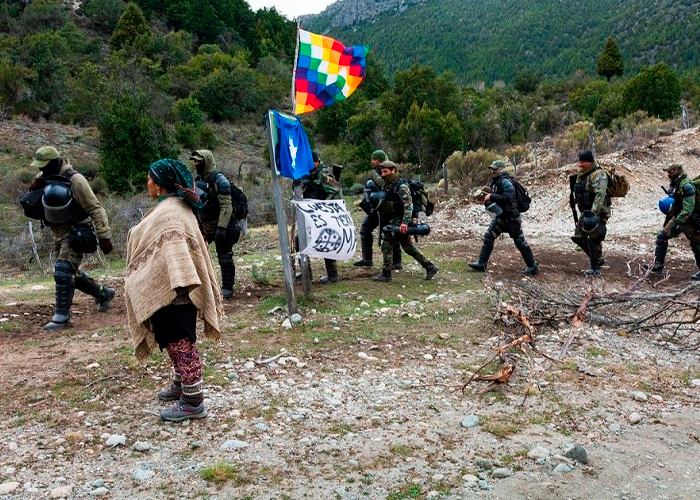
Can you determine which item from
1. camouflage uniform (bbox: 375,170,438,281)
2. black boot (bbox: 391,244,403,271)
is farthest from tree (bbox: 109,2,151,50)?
camouflage uniform (bbox: 375,170,438,281)

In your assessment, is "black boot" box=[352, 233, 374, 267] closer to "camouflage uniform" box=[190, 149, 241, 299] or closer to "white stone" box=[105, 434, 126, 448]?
"camouflage uniform" box=[190, 149, 241, 299]

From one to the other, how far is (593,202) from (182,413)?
6911mm

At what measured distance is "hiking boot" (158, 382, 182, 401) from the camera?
4.56 meters

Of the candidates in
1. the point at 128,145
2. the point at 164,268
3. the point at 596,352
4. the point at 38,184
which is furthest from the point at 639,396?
the point at 128,145

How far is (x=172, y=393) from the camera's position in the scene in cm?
455

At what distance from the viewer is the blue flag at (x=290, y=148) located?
6.44m

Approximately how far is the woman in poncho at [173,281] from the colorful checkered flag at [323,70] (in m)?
2.87

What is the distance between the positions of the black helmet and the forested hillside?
2926 inches

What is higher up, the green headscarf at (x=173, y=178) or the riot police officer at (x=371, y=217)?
the green headscarf at (x=173, y=178)

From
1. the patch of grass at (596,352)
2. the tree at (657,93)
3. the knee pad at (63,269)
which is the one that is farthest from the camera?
the tree at (657,93)

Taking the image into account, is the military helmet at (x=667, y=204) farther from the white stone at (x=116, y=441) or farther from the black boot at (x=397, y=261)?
the white stone at (x=116, y=441)

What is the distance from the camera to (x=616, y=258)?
10.9 m

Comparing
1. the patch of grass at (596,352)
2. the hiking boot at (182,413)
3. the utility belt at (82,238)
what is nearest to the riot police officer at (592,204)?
the patch of grass at (596,352)

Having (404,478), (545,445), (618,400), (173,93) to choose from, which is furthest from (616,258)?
(173,93)
